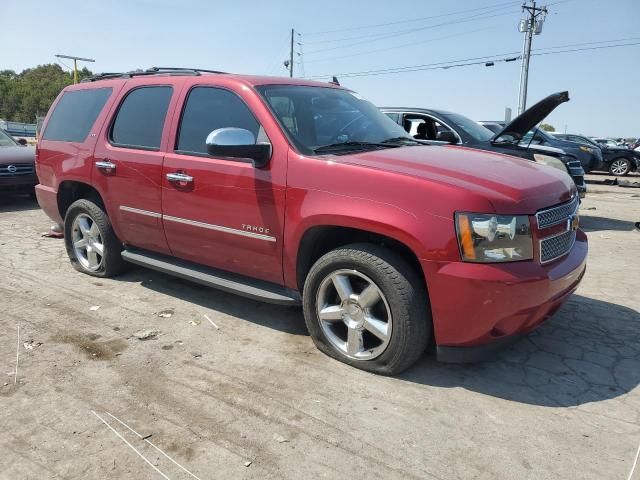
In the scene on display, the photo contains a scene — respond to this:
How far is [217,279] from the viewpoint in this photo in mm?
3918

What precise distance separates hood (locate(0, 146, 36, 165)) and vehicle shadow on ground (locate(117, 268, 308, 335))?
5.19 m

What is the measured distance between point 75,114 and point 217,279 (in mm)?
2545

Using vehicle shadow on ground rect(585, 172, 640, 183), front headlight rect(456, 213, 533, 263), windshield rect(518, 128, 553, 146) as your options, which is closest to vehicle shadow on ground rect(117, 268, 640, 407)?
front headlight rect(456, 213, 533, 263)

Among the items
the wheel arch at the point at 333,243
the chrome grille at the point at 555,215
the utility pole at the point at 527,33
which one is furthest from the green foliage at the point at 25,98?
the chrome grille at the point at 555,215

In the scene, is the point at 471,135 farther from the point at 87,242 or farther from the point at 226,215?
the point at 87,242

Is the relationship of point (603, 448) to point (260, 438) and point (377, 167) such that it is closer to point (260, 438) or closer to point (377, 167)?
point (260, 438)

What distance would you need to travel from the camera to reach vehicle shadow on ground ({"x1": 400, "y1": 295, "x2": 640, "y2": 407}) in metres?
3.05

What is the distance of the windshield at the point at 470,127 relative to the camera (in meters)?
7.85

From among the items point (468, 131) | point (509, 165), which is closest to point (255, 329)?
point (509, 165)

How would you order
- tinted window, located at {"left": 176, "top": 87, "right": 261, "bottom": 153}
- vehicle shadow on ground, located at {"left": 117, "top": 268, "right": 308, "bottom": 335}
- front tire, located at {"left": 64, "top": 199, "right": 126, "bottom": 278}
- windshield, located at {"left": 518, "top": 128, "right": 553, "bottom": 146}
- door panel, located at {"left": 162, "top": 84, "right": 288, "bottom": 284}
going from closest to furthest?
door panel, located at {"left": 162, "top": 84, "right": 288, "bottom": 284} → tinted window, located at {"left": 176, "top": 87, "right": 261, "bottom": 153} → vehicle shadow on ground, located at {"left": 117, "top": 268, "right": 308, "bottom": 335} → front tire, located at {"left": 64, "top": 199, "right": 126, "bottom": 278} → windshield, located at {"left": 518, "top": 128, "right": 553, "bottom": 146}

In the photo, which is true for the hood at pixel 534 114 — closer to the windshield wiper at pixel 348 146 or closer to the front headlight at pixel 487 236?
the windshield wiper at pixel 348 146

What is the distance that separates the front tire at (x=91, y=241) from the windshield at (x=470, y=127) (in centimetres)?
532

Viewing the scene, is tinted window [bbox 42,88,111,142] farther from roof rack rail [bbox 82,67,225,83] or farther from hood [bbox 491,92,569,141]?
hood [bbox 491,92,569,141]

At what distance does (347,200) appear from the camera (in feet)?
10.2
